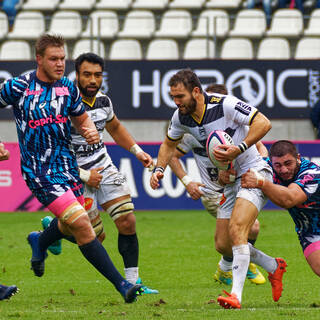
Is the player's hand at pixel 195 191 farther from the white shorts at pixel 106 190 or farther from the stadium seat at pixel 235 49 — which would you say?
the stadium seat at pixel 235 49

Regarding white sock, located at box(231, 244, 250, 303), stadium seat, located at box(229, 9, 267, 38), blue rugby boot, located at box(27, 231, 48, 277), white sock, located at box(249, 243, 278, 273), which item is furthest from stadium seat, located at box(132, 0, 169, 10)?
white sock, located at box(231, 244, 250, 303)

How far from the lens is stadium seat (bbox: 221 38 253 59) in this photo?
1881cm

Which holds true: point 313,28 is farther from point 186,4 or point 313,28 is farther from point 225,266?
point 225,266

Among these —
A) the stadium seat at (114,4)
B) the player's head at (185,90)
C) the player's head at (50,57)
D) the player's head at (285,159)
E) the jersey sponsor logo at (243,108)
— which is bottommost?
the player's head at (285,159)

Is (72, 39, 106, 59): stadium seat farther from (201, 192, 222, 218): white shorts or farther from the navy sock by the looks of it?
the navy sock

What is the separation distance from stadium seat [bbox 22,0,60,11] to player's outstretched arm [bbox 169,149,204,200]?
12.4 metres

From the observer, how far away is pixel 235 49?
62.0 feet

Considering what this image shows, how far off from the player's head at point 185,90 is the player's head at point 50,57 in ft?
3.34

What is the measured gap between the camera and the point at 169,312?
665 cm

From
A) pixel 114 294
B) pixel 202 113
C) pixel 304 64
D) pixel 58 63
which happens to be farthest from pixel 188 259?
pixel 304 64

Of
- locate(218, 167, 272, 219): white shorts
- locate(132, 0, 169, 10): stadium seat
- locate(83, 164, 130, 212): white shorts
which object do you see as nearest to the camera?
locate(218, 167, 272, 219): white shorts

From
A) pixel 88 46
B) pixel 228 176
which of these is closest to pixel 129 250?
pixel 228 176

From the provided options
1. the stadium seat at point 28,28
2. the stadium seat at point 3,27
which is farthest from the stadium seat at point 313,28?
the stadium seat at point 3,27

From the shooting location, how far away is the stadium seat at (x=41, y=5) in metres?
21.0
